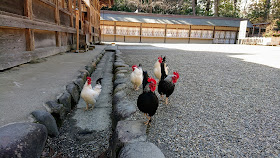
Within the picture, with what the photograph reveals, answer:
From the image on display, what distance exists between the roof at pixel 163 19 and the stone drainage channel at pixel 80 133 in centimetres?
1987

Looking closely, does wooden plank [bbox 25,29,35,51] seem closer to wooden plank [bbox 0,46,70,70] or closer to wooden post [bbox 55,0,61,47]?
wooden plank [bbox 0,46,70,70]

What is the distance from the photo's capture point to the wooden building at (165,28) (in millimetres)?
21734

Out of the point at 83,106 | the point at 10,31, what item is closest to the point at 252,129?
the point at 83,106

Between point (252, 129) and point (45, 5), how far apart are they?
5.98 meters

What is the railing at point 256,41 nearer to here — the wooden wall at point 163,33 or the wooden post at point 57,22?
the wooden wall at point 163,33

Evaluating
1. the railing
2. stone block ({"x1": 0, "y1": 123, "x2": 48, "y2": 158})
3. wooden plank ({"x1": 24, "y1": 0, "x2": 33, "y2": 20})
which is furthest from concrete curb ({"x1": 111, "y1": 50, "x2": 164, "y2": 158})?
the railing

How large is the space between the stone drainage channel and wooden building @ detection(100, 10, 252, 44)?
1979 centimetres

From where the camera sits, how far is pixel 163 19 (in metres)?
22.6

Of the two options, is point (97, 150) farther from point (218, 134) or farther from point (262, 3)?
point (262, 3)

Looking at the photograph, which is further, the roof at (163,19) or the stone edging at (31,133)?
the roof at (163,19)

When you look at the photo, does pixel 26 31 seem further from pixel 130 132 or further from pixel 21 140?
pixel 130 132

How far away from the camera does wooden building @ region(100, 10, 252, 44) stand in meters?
21.7

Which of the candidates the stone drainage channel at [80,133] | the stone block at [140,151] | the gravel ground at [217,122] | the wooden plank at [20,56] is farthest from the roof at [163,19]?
the stone block at [140,151]

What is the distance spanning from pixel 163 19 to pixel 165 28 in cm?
124
